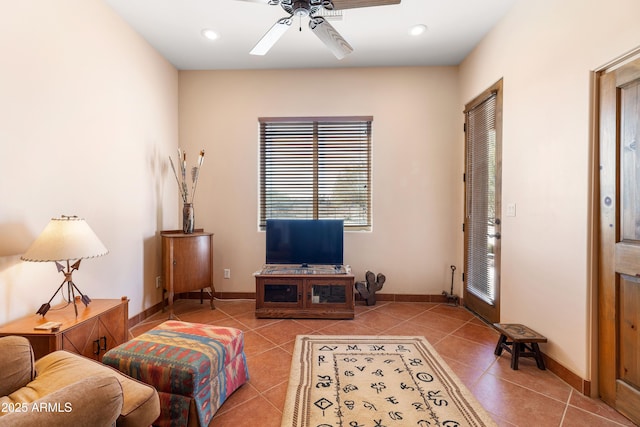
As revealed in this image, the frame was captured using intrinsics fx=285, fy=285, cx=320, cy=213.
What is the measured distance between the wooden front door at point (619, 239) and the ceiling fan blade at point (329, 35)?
1.83 m

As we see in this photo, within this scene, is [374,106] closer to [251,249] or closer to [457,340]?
[251,249]

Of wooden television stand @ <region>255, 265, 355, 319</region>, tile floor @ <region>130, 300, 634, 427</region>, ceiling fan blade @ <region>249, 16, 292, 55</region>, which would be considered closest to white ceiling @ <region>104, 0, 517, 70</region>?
ceiling fan blade @ <region>249, 16, 292, 55</region>

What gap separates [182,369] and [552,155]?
2955 millimetres

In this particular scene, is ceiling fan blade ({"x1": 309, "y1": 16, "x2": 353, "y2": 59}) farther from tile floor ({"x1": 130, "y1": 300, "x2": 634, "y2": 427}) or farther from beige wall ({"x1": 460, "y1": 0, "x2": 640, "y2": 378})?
tile floor ({"x1": 130, "y1": 300, "x2": 634, "y2": 427})

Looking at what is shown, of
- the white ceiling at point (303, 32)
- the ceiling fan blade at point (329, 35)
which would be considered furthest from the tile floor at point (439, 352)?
the white ceiling at point (303, 32)

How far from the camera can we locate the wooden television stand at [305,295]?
324cm

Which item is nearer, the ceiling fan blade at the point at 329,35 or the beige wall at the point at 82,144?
the beige wall at the point at 82,144

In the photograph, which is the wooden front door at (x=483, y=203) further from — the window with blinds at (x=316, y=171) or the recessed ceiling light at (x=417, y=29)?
the window with blinds at (x=316, y=171)

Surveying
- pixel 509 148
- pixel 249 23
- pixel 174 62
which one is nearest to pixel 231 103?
pixel 174 62

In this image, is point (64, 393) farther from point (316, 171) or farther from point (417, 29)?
point (417, 29)

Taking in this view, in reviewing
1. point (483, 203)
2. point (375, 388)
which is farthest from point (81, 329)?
point (483, 203)

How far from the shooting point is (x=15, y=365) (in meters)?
1.27

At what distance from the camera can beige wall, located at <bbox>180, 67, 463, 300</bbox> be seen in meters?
3.80

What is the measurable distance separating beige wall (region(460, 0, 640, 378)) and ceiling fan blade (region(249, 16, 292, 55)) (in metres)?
2.05
